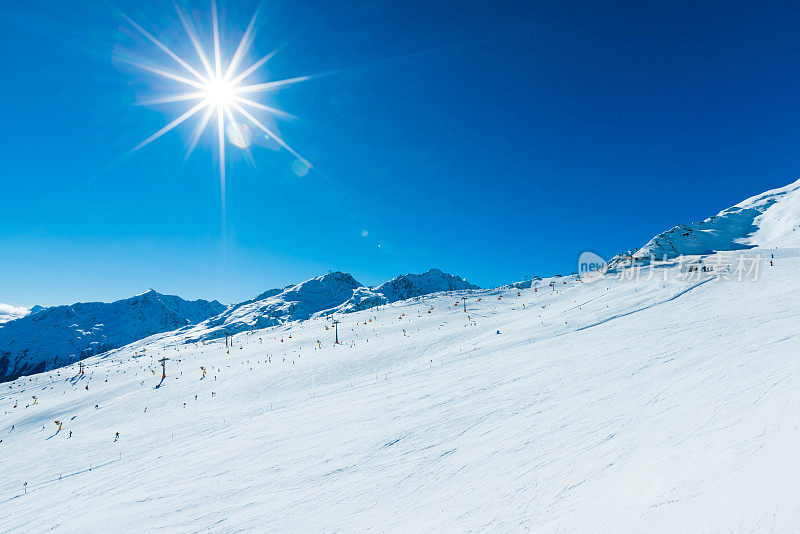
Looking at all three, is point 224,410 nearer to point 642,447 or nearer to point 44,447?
point 44,447

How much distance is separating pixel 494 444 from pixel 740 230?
297 feet

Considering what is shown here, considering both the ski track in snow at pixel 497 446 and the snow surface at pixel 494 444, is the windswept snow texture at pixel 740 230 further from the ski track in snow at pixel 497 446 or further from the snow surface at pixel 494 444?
the ski track in snow at pixel 497 446

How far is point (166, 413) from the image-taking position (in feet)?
60.5

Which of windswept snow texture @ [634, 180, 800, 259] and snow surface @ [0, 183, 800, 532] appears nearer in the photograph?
snow surface @ [0, 183, 800, 532]

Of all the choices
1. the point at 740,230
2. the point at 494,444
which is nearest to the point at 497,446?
the point at 494,444

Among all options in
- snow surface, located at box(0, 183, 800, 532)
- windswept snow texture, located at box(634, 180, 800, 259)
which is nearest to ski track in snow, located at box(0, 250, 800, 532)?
snow surface, located at box(0, 183, 800, 532)

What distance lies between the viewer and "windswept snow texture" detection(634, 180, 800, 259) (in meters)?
56.7

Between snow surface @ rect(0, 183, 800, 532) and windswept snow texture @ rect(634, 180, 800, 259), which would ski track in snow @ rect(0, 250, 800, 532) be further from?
windswept snow texture @ rect(634, 180, 800, 259)

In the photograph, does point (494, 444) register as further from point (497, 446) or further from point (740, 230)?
point (740, 230)

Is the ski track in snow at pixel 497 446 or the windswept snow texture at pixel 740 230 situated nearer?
the ski track in snow at pixel 497 446

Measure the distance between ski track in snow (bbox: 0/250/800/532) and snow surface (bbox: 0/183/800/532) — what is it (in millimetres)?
44

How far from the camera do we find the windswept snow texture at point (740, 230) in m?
56.7

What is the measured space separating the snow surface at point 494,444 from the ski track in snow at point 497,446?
0.04 m

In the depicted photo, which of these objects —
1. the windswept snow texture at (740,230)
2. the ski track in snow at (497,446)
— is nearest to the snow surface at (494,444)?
the ski track in snow at (497,446)
